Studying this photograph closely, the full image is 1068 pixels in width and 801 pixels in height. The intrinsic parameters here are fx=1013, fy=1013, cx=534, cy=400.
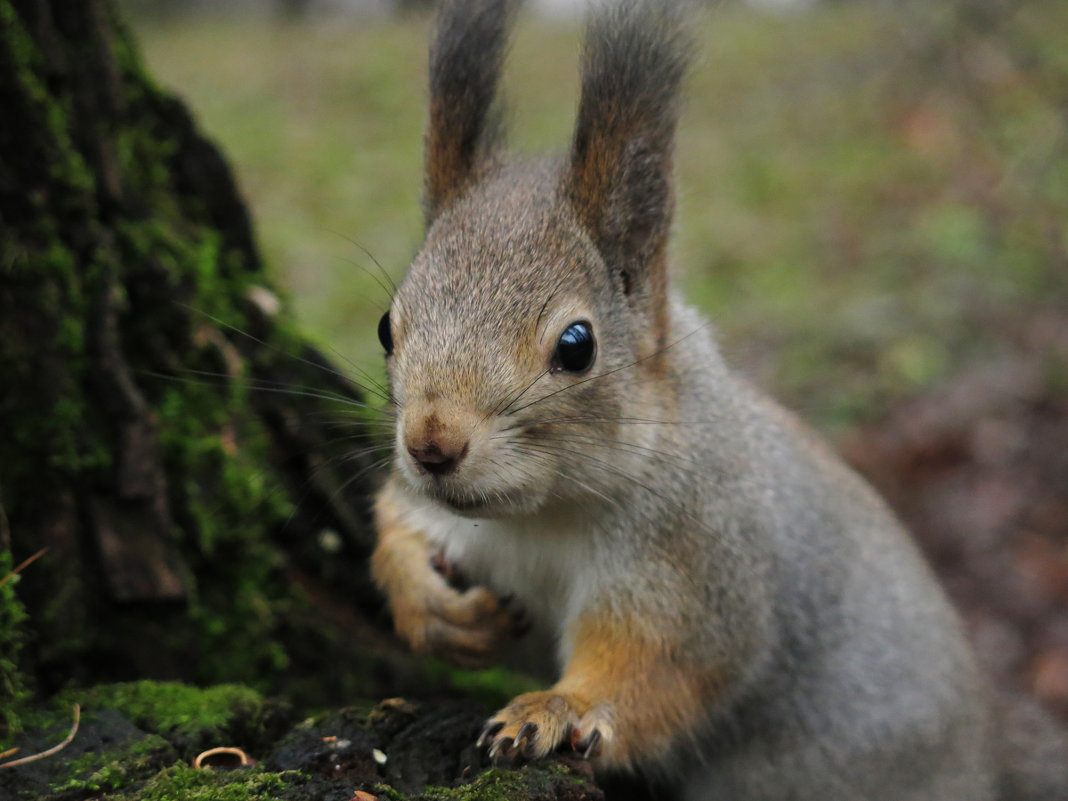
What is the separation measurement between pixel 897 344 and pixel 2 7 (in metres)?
5.17

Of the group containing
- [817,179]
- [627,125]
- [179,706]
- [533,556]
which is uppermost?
[817,179]

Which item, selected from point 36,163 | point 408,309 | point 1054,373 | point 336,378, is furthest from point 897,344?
point 36,163

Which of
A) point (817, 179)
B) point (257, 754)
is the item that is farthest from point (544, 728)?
point (817, 179)

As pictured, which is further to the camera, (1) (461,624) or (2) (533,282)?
(1) (461,624)

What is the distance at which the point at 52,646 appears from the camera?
238cm

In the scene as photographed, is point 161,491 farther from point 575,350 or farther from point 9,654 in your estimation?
point 575,350

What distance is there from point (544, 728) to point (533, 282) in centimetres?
95

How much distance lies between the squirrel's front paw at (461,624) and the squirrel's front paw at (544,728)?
0.36 m

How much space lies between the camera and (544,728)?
2.12 meters

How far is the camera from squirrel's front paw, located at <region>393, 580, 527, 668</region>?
2613 millimetres

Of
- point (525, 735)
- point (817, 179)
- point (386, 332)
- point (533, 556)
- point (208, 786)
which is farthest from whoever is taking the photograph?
point (817, 179)

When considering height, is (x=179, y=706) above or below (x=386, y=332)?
below

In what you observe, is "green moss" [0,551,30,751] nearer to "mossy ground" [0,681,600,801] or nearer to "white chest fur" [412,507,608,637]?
"mossy ground" [0,681,600,801]

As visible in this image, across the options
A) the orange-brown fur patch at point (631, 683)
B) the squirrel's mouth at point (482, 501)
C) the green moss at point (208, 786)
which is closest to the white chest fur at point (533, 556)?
the orange-brown fur patch at point (631, 683)
